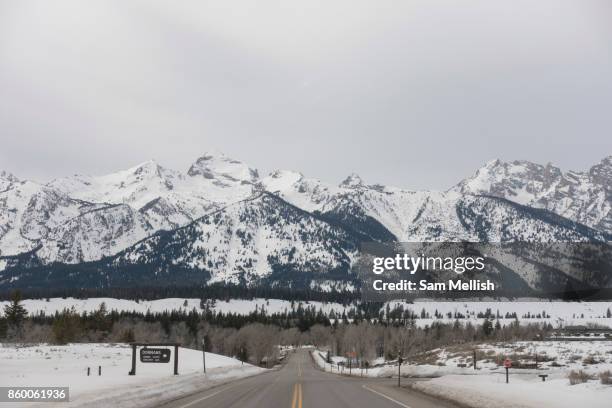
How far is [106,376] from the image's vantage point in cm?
4412

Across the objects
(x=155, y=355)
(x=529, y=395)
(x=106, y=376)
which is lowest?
(x=106, y=376)

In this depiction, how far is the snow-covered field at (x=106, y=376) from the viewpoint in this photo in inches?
967

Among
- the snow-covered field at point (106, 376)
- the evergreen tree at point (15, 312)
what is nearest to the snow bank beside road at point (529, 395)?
the snow-covered field at point (106, 376)

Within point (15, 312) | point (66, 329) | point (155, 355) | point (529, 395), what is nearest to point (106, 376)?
point (155, 355)

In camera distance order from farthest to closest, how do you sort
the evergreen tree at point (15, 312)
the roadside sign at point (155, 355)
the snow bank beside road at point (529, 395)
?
1. the evergreen tree at point (15, 312)
2. the roadside sign at point (155, 355)
3. the snow bank beside road at point (529, 395)

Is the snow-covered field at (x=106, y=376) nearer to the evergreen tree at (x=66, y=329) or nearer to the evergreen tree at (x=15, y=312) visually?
the evergreen tree at (x=66, y=329)

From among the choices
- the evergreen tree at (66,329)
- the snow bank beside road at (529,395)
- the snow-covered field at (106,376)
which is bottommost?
the evergreen tree at (66,329)

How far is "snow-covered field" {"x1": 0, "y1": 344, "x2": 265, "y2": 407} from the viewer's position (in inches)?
967

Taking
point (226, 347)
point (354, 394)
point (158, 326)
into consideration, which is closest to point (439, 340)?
point (226, 347)

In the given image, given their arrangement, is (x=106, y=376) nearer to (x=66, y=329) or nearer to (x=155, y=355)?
(x=155, y=355)

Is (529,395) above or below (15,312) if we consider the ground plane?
above

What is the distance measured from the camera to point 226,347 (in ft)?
565

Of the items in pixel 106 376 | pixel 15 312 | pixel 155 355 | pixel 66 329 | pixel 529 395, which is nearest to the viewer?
pixel 529 395

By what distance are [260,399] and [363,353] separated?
153 metres
